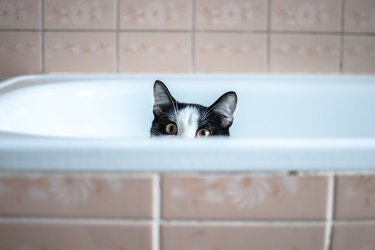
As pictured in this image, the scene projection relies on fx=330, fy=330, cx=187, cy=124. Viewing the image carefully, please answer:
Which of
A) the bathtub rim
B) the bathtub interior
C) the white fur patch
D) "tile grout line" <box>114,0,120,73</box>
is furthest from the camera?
"tile grout line" <box>114,0,120,73</box>

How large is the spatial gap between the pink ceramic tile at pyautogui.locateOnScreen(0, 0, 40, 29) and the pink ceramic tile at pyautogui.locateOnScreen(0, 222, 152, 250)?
92 centimetres

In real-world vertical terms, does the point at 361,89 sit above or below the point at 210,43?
below

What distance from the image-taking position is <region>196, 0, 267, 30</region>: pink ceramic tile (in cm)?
115

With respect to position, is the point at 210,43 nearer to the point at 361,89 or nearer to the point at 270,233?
the point at 361,89

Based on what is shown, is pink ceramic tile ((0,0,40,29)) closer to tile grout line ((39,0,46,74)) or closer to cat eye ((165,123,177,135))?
tile grout line ((39,0,46,74))

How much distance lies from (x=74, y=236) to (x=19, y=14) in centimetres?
99

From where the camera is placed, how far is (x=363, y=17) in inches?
45.9

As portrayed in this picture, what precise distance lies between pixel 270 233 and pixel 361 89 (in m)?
0.83

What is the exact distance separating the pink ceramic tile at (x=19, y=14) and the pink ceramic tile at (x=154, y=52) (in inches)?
12.4

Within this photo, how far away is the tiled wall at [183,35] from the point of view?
115 centimetres

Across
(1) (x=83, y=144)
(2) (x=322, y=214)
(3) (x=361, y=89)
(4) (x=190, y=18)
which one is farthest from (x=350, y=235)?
(4) (x=190, y=18)

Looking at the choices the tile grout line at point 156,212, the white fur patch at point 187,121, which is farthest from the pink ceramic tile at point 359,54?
the tile grout line at point 156,212

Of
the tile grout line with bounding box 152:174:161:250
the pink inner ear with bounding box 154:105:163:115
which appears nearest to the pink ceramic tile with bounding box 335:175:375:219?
the tile grout line with bounding box 152:174:161:250

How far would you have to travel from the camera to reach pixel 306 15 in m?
1.16
